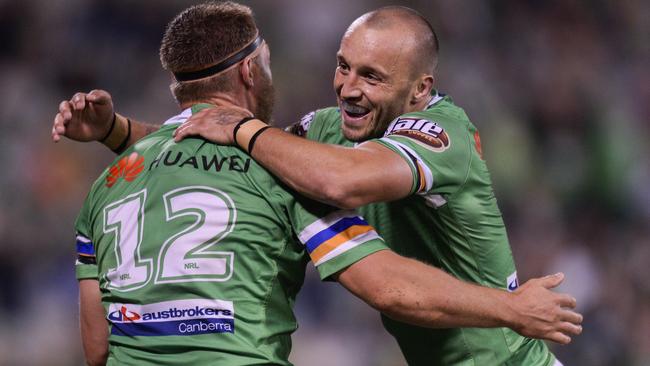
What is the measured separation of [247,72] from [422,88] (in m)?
0.85

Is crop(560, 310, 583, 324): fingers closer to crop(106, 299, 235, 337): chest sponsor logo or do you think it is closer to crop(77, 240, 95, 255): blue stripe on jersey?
crop(106, 299, 235, 337): chest sponsor logo

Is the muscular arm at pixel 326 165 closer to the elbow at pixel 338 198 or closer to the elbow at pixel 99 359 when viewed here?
the elbow at pixel 338 198

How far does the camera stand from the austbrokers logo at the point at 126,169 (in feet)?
11.6

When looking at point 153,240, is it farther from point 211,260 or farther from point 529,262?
point 529,262

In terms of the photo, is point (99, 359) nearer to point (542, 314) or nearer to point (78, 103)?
point (78, 103)

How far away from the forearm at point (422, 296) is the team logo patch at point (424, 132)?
1.63 feet

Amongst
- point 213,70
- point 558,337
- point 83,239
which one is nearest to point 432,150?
point 558,337

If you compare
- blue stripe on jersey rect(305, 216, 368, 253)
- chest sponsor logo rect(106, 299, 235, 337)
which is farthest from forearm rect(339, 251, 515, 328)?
chest sponsor logo rect(106, 299, 235, 337)

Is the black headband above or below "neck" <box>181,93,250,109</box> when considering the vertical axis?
above

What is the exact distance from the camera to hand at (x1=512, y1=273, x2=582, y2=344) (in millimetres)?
3336

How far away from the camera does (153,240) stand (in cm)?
333

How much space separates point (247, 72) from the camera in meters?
3.80

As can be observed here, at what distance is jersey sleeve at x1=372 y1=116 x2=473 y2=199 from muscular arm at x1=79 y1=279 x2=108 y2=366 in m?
1.37

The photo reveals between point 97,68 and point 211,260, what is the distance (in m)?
6.35
